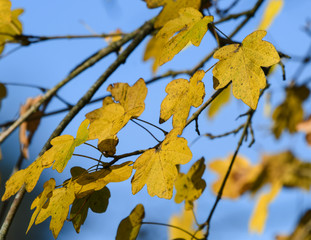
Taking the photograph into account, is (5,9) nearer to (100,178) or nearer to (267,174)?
(100,178)

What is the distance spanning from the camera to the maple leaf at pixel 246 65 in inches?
19.9

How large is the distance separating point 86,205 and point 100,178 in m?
0.10

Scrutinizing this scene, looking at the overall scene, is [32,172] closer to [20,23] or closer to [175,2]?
[175,2]

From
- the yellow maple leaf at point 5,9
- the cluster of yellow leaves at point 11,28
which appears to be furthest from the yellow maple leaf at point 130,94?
the cluster of yellow leaves at point 11,28

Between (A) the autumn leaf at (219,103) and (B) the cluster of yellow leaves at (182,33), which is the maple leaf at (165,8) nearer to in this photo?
(B) the cluster of yellow leaves at (182,33)

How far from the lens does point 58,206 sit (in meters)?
0.51

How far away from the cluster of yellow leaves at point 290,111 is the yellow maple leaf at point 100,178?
4.00 feet

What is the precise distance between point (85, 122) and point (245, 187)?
171 cm

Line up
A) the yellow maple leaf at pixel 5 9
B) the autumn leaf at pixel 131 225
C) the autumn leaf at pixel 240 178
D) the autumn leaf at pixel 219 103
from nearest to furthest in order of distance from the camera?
the autumn leaf at pixel 131 225, the yellow maple leaf at pixel 5 9, the autumn leaf at pixel 219 103, the autumn leaf at pixel 240 178

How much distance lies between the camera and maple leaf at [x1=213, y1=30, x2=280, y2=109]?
1.66ft

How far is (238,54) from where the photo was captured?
20.7 inches

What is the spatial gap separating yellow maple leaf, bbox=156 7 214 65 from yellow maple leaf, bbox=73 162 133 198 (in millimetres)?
152

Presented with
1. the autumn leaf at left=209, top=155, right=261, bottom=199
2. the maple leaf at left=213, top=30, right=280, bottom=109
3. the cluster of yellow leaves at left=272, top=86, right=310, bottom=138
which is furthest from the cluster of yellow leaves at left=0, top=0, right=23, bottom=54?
the autumn leaf at left=209, top=155, right=261, bottom=199

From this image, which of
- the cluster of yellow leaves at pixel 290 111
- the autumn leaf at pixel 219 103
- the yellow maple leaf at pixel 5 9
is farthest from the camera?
the cluster of yellow leaves at pixel 290 111
